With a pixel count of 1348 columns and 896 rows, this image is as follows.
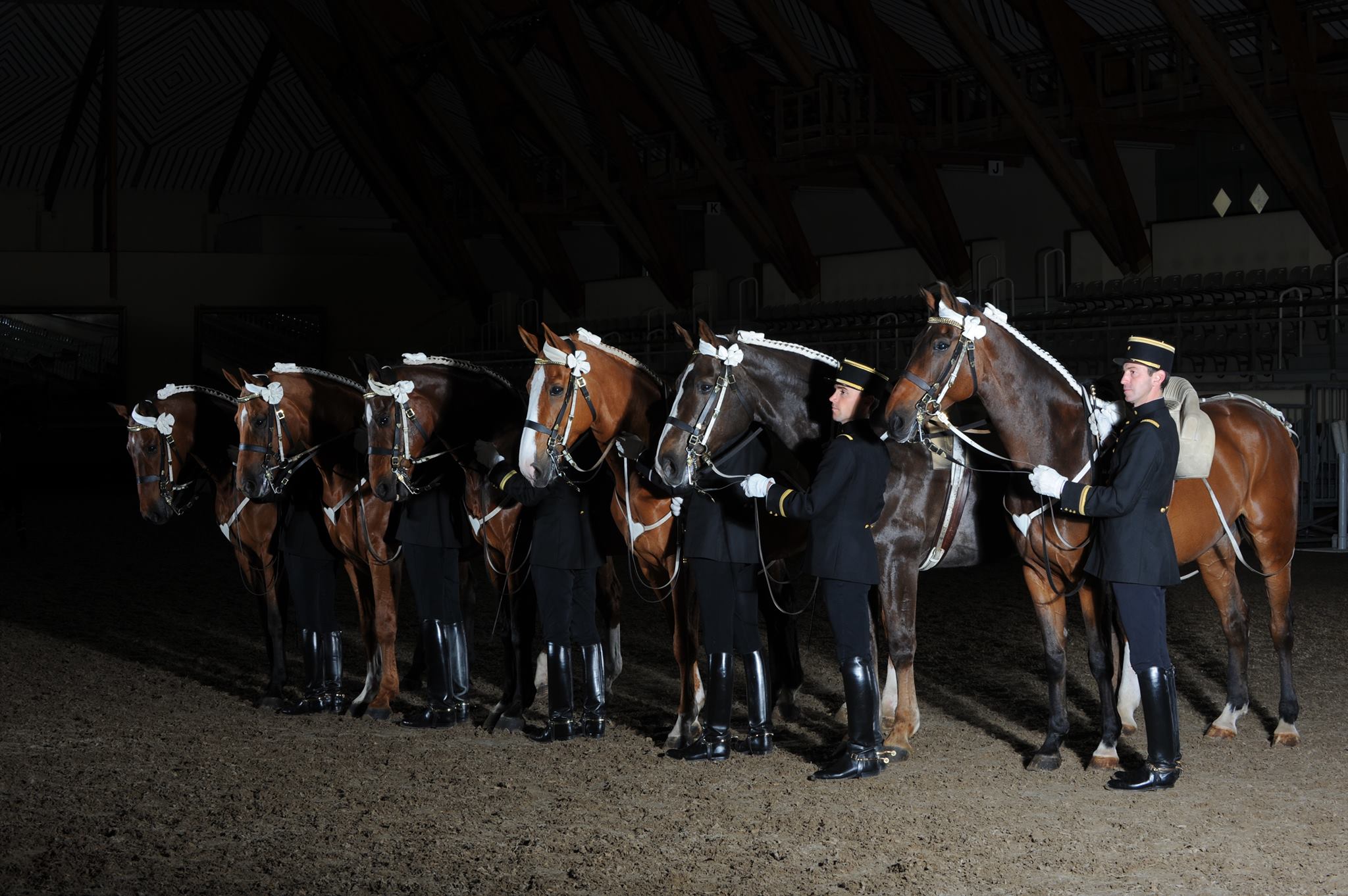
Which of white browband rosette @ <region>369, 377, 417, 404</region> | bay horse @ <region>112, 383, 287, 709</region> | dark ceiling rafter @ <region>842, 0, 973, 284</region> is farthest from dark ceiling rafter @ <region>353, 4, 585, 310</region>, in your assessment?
white browband rosette @ <region>369, 377, 417, 404</region>

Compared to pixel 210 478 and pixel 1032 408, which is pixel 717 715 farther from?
pixel 210 478

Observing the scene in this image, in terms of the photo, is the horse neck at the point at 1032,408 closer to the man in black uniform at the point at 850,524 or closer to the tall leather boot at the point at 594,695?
the man in black uniform at the point at 850,524

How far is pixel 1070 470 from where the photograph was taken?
17.7 feet

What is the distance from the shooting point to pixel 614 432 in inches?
237

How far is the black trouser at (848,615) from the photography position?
5.34 metres

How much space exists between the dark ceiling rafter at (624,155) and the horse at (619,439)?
1438cm

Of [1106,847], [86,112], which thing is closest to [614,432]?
[1106,847]

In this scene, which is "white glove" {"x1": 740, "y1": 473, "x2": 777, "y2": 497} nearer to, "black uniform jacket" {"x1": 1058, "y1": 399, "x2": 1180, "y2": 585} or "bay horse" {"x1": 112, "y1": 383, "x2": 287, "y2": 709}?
"black uniform jacket" {"x1": 1058, "y1": 399, "x2": 1180, "y2": 585}

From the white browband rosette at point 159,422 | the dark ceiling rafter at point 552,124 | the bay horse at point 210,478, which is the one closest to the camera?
the bay horse at point 210,478

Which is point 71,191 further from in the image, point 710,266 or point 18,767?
point 18,767

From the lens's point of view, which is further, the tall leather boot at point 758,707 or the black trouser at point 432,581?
the black trouser at point 432,581

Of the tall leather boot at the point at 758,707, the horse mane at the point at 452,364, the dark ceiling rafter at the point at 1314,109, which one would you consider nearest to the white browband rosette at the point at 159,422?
the horse mane at the point at 452,364

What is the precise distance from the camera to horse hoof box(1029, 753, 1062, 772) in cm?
554

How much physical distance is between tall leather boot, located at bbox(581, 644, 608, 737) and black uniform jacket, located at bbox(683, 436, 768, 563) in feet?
2.72
